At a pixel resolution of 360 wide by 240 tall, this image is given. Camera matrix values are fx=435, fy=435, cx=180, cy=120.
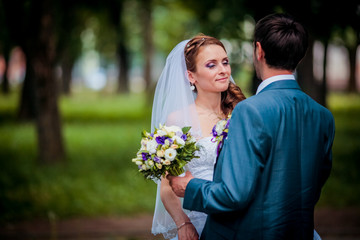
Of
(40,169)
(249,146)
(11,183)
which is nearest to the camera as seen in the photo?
(249,146)

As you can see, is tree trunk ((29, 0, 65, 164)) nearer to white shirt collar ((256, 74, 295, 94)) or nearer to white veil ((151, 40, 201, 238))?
white veil ((151, 40, 201, 238))

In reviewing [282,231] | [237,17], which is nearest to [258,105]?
[282,231]

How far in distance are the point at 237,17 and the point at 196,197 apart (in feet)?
25.0

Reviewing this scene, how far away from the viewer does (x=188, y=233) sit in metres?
2.87

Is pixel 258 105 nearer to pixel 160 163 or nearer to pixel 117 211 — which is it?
pixel 160 163

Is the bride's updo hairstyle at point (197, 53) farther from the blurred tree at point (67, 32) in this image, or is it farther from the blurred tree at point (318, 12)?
the blurred tree at point (67, 32)

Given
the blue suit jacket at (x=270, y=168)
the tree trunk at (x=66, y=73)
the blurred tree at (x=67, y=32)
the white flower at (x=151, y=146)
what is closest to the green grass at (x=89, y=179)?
the white flower at (x=151, y=146)

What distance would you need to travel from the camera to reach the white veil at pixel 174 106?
309cm

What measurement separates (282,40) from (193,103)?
106 centimetres

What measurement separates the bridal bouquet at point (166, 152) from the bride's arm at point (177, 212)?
34 centimetres

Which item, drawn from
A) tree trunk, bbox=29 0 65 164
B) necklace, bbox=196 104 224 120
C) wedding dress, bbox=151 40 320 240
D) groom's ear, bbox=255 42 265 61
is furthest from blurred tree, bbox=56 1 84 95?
groom's ear, bbox=255 42 265 61

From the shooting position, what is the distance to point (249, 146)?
7.08 feet

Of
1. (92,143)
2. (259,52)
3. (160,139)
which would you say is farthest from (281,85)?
(92,143)

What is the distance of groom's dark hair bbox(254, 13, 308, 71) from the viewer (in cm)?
225
